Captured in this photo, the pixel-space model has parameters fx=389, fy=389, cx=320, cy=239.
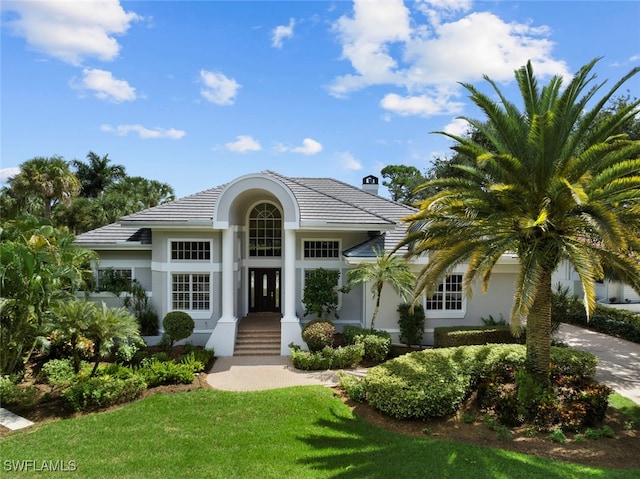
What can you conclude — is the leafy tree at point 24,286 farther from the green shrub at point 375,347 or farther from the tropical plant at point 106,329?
the green shrub at point 375,347

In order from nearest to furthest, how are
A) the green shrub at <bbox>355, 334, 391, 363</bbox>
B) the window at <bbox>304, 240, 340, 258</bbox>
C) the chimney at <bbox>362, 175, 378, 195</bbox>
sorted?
the green shrub at <bbox>355, 334, 391, 363</bbox> < the window at <bbox>304, 240, 340, 258</bbox> < the chimney at <bbox>362, 175, 378, 195</bbox>

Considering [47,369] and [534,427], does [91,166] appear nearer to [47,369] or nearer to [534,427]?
[47,369]

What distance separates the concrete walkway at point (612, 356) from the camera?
1346cm

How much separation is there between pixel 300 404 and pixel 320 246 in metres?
9.11

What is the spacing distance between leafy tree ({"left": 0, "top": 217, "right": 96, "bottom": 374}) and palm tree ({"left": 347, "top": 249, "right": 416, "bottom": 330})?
11004 mm

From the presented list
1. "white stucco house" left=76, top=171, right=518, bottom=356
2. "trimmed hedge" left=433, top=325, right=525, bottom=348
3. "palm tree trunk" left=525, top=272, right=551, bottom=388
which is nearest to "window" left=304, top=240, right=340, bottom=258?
"white stucco house" left=76, top=171, right=518, bottom=356

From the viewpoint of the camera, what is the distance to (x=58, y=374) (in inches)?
508

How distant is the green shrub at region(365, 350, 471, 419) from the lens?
416 inches

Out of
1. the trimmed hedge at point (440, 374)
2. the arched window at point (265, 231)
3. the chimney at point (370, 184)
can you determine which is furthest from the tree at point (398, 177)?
the trimmed hedge at point (440, 374)

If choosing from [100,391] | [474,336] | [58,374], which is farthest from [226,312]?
[474,336]

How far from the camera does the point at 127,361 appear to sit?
15133 mm

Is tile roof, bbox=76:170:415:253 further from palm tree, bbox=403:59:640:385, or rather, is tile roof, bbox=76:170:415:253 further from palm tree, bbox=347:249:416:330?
palm tree, bbox=403:59:640:385

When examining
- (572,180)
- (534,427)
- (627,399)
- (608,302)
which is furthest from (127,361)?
(608,302)

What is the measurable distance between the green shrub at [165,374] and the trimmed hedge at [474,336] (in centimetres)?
1033
